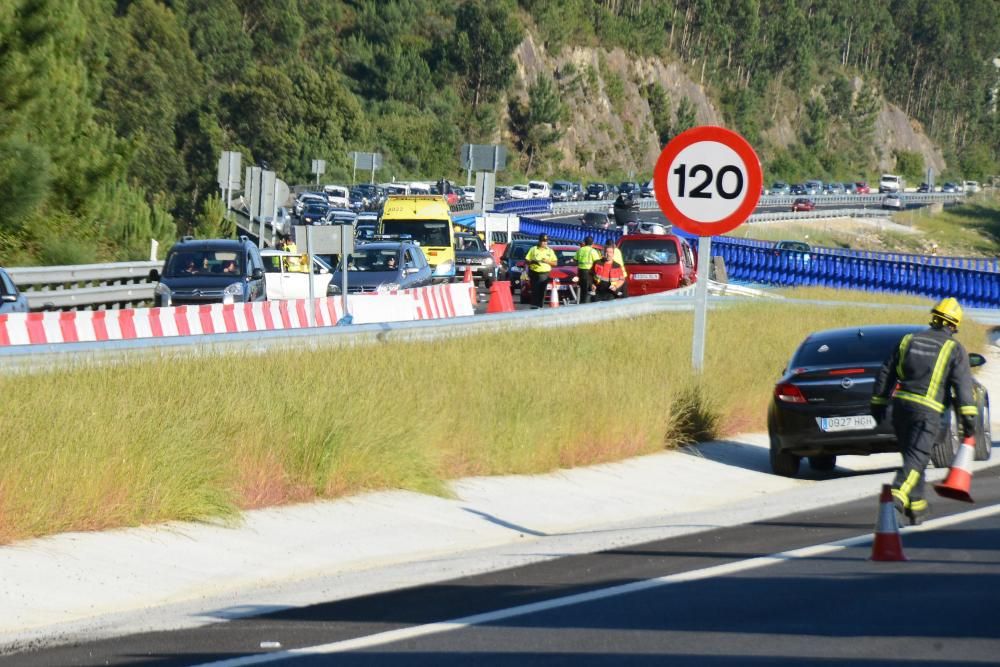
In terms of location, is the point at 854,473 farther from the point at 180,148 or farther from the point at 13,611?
the point at 180,148

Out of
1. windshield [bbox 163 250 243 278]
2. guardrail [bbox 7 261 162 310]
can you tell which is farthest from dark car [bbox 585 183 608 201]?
windshield [bbox 163 250 243 278]

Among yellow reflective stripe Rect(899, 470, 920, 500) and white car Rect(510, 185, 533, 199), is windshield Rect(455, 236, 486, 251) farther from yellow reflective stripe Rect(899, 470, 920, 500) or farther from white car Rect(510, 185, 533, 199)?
white car Rect(510, 185, 533, 199)

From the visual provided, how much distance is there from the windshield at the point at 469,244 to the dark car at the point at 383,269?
12161mm

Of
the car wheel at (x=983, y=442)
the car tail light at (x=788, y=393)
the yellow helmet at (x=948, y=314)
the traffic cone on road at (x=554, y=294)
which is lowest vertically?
the traffic cone on road at (x=554, y=294)

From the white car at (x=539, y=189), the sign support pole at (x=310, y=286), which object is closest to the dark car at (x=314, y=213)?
the white car at (x=539, y=189)

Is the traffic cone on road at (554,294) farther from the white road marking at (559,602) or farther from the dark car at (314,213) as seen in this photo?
the dark car at (314,213)

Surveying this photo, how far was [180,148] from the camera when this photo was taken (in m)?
105

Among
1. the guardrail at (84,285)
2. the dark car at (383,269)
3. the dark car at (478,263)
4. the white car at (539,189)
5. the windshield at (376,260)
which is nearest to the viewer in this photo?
the guardrail at (84,285)

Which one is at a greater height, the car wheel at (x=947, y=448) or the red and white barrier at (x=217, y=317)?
the car wheel at (x=947, y=448)

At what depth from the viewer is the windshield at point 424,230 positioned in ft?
132

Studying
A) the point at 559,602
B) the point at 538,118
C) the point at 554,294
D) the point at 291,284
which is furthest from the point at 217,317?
the point at 538,118

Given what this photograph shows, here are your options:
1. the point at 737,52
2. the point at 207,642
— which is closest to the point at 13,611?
the point at 207,642

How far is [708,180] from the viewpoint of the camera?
55.1 feet

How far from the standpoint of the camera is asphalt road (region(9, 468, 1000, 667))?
784cm
